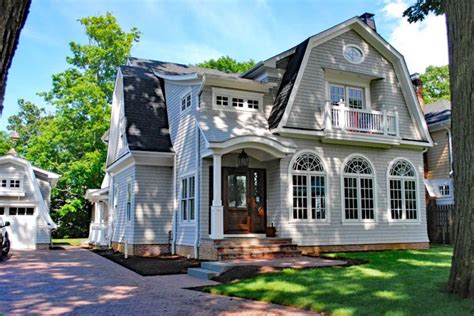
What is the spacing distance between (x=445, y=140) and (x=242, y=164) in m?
11.6

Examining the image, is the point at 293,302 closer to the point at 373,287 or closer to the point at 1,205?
the point at 373,287

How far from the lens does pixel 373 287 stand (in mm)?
6883

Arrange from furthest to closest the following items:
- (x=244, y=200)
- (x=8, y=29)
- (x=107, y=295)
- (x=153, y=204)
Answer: (x=153, y=204) < (x=244, y=200) < (x=107, y=295) < (x=8, y=29)

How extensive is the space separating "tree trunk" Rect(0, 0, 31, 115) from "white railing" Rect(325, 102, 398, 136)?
1170 centimetres

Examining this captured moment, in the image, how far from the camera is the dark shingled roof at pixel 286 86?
13.3 meters

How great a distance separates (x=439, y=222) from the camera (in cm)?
1762

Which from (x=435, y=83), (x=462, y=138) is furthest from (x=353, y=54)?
(x=435, y=83)

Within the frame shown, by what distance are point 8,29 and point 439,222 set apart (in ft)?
59.5

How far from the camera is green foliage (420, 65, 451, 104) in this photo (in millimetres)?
38688

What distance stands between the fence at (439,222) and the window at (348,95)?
5.81m

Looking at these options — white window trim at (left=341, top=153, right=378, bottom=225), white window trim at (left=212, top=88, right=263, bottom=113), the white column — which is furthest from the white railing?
the white column

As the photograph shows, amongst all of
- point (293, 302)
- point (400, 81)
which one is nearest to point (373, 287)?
point (293, 302)

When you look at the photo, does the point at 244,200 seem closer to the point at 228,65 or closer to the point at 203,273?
the point at 203,273

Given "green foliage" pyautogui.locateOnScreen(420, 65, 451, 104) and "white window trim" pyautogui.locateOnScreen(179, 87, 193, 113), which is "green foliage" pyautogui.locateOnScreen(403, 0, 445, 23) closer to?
"white window trim" pyautogui.locateOnScreen(179, 87, 193, 113)
